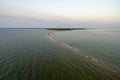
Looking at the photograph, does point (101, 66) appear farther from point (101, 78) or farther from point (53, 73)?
point (53, 73)

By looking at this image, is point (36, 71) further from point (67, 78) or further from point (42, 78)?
point (67, 78)

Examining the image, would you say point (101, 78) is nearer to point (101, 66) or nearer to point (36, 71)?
point (101, 66)

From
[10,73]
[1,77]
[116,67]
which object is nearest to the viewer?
[1,77]

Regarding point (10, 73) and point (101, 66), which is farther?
point (101, 66)

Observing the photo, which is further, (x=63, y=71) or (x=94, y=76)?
(x=63, y=71)

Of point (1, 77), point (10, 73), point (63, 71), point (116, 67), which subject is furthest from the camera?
point (116, 67)

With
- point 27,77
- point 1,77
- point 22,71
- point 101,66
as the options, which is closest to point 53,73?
point 27,77

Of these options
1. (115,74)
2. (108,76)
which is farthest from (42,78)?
(115,74)

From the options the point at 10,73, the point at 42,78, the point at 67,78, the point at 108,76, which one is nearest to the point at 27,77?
the point at 42,78

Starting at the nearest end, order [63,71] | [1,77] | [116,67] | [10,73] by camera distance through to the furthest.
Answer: [1,77] < [10,73] < [63,71] < [116,67]
